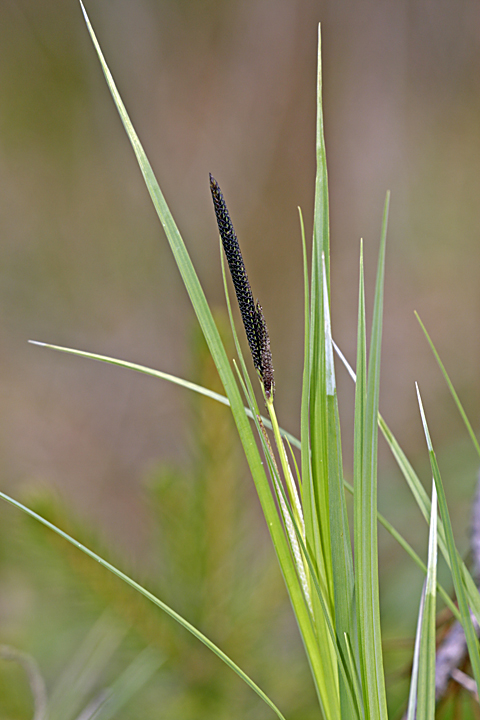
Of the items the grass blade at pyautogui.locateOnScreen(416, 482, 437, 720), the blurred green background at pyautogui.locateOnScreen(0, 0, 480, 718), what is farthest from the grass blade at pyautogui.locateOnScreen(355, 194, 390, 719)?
the blurred green background at pyautogui.locateOnScreen(0, 0, 480, 718)

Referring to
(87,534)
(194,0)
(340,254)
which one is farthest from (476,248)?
(87,534)

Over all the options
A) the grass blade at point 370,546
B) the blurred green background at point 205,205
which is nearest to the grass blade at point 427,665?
the grass blade at point 370,546

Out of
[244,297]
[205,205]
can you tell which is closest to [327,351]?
[244,297]

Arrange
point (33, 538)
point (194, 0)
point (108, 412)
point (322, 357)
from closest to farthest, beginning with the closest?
point (322, 357) < point (33, 538) < point (194, 0) < point (108, 412)

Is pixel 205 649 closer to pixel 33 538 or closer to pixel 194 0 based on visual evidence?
pixel 33 538

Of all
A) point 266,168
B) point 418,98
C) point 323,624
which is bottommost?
point 323,624

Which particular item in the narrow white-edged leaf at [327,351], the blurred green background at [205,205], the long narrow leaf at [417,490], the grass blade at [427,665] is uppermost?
the blurred green background at [205,205]

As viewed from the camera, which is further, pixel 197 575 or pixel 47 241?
pixel 47 241

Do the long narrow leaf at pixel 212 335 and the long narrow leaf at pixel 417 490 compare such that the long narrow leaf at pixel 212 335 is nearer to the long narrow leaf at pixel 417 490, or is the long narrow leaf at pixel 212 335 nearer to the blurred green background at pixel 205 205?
the long narrow leaf at pixel 417 490
